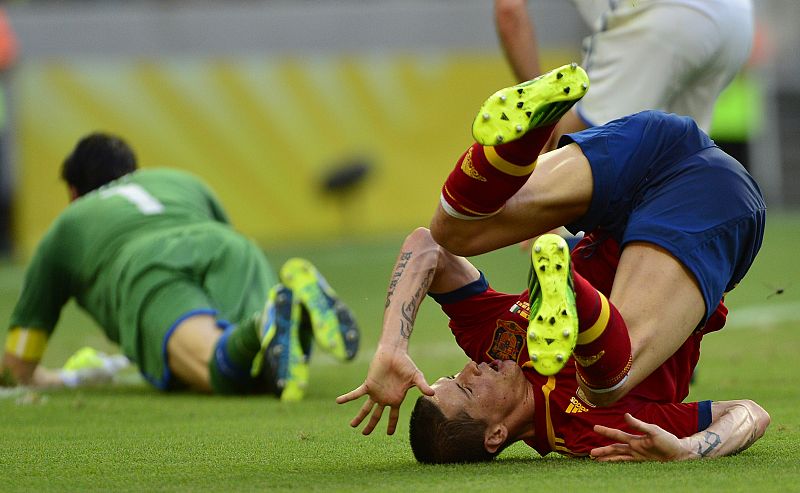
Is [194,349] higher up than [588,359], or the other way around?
[588,359]

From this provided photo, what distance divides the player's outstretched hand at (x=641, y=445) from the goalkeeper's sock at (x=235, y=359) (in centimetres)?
216

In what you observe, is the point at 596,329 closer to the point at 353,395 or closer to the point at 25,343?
the point at 353,395

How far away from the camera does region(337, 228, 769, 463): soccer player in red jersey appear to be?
3842 millimetres

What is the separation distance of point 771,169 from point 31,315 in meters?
17.5

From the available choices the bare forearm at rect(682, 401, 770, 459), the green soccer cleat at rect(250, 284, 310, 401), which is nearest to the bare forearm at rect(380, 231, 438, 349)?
the bare forearm at rect(682, 401, 770, 459)

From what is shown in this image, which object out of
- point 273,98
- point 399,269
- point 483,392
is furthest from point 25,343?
point 273,98

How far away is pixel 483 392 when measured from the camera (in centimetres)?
402

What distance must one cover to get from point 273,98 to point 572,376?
1466cm

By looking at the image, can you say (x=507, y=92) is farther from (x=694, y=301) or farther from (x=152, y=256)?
(x=152, y=256)

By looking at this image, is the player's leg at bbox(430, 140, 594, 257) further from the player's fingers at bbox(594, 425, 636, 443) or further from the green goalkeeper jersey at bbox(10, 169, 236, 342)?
the green goalkeeper jersey at bbox(10, 169, 236, 342)

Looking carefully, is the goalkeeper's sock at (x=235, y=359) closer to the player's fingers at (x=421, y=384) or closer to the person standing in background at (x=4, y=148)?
the player's fingers at (x=421, y=384)

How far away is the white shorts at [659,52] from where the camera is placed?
226 inches

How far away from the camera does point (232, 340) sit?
5875mm

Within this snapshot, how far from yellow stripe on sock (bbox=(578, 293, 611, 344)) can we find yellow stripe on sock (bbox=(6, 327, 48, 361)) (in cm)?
357
